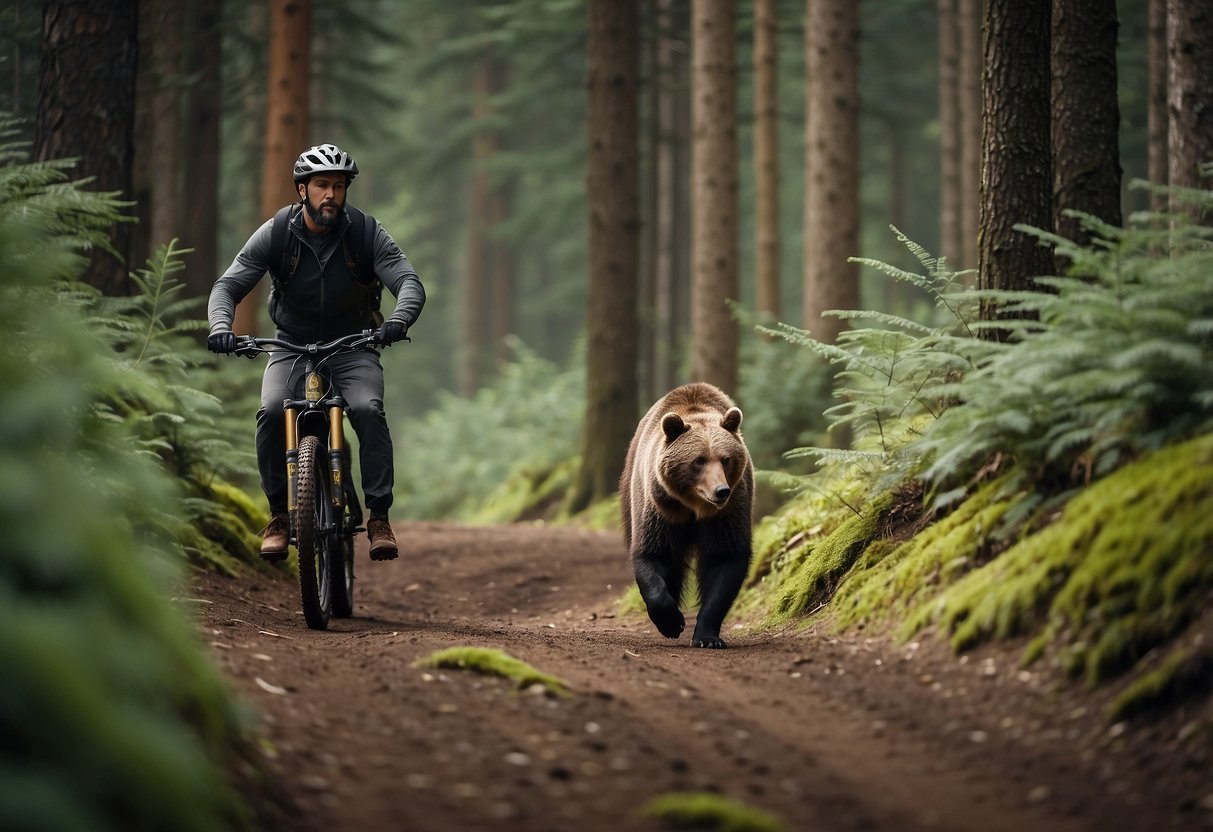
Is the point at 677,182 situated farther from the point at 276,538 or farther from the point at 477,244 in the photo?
the point at 276,538

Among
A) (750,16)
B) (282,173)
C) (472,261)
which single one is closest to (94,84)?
(282,173)

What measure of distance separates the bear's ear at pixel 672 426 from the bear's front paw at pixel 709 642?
1.45m

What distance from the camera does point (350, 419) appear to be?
314 inches

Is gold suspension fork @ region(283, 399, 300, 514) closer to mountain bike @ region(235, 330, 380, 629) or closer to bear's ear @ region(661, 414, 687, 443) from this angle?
mountain bike @ region(235, 330, 380, 629)

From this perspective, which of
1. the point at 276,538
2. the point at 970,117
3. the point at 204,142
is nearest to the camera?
the point at 276,538

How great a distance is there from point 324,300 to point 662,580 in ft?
9.65

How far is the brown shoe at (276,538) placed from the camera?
772 centimetres

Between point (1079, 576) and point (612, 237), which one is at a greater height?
point (612, 237)

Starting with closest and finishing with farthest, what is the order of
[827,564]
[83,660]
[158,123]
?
[83,660]
[827,564]
[158,123]

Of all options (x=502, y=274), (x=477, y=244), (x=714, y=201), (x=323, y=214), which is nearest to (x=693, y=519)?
(x=323, y=214)

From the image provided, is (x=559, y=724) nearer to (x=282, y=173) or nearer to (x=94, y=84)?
(x=94, y=84)

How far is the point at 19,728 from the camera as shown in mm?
3082

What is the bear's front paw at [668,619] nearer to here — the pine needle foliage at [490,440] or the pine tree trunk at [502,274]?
the pine needle foliage at [490,440]

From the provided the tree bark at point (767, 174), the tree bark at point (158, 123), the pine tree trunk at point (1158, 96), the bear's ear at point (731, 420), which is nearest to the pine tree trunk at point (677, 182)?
the tree bark at point (767, 174)
